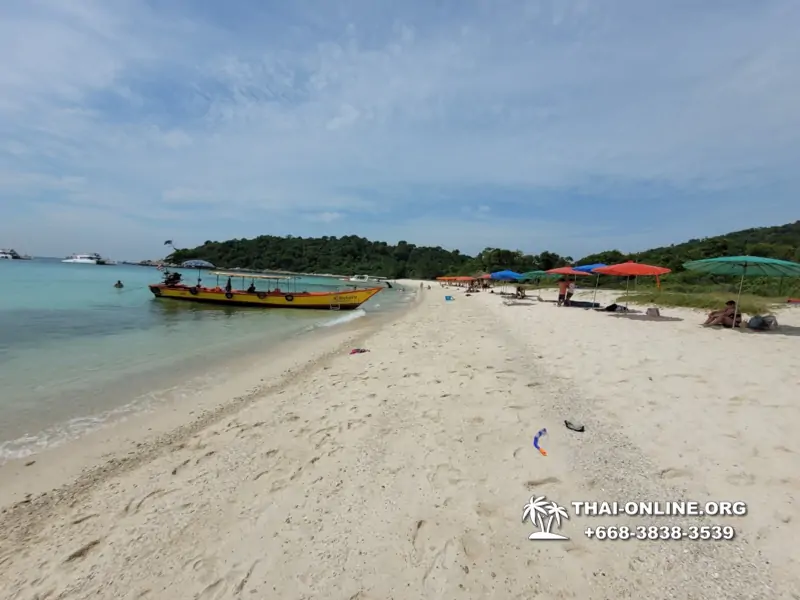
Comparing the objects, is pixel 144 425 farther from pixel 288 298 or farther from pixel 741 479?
pixel 288 298

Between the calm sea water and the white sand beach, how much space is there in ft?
3.41

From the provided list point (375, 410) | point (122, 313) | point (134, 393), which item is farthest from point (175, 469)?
point (122, 313)

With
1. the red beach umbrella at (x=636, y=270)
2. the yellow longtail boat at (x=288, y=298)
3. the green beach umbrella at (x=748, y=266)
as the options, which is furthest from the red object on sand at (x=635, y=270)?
the yellow longtail boat at (x=288, y=298)

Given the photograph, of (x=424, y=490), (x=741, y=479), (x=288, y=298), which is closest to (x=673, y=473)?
(x=741, y=479)

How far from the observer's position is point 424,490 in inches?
128

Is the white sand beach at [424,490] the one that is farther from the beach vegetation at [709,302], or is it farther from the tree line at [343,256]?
the tree line at [343,256]

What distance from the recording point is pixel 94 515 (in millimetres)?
3326

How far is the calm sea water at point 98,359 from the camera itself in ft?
19.4

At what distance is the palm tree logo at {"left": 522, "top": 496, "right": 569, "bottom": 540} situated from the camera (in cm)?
262

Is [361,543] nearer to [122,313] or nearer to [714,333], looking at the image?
[714,333]

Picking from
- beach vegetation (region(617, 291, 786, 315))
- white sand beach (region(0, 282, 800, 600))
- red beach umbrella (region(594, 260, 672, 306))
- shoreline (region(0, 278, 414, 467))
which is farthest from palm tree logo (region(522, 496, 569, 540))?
beach vegetation (region(617, 291, 786, 315))

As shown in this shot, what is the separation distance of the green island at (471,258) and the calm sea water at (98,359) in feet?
59.2

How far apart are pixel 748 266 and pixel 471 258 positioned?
103992 millimetres

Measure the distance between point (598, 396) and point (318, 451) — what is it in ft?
12.5
